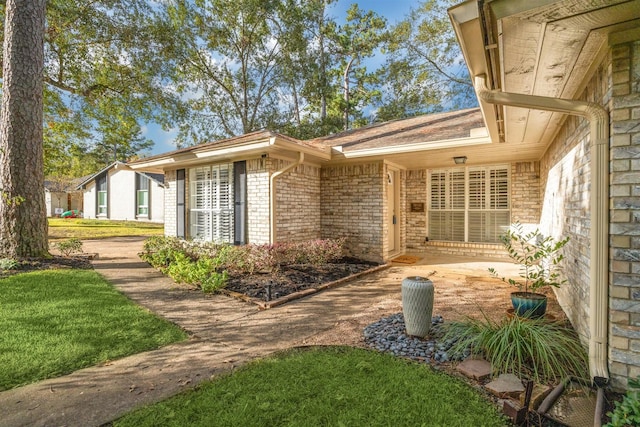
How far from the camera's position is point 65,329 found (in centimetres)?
346

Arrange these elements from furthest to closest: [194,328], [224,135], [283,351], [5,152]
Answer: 1. [224,135]
2. [5,152]
3. [194,328]
4. [283,351]

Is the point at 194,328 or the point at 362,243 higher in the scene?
the point at 362,243

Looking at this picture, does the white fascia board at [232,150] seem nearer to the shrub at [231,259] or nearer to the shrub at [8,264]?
the shrub at [231,259]

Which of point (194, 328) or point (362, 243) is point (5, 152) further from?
point (362, 243)

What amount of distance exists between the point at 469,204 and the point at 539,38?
21.6ft

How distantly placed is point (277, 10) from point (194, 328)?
18568 millimetres

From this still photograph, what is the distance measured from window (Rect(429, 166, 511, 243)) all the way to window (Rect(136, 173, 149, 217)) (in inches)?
753

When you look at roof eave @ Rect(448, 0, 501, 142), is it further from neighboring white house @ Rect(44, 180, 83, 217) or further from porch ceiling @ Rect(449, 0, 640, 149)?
neighboring white house @ Rect(44, 180, 83, 217)

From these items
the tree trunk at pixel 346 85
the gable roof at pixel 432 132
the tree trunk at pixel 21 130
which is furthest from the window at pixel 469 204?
the tree trunk at pixel 346 85

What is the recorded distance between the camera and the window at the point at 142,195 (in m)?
20.9

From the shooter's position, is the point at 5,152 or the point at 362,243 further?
the point at 362,243

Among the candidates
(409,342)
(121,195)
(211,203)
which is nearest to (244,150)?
(211,203)

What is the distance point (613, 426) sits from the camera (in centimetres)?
170

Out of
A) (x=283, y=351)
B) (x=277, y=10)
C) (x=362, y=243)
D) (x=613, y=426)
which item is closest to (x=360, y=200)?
(x=362, y=243)
